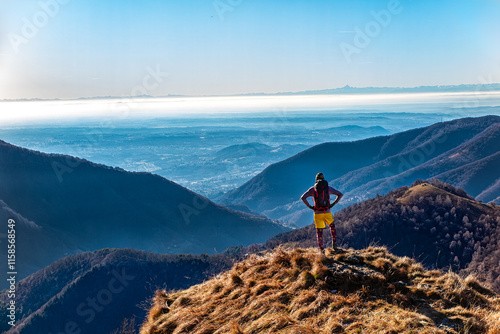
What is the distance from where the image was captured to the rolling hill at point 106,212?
422 ft

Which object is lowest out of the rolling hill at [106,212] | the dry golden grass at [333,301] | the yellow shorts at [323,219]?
the rolling hill at [106,212]

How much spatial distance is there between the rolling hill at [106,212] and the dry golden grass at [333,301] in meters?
117

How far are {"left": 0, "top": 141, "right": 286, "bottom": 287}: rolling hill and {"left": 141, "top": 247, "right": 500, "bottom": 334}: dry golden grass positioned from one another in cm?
11711

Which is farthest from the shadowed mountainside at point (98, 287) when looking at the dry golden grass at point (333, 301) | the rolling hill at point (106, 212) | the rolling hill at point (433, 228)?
the dry golden grass at point (333, 301)

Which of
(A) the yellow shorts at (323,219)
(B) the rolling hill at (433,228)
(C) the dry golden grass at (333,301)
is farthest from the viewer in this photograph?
(B) the rolling hill at (433,228)

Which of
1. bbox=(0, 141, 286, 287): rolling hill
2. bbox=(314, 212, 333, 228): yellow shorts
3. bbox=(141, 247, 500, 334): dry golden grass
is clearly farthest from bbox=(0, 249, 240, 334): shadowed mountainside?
bbox=(141, 247, 500, 334): dry golden grass

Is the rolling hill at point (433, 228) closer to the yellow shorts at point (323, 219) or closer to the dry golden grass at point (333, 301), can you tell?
the yellow shorts at point (323, 219)

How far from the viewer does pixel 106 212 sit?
146 metres


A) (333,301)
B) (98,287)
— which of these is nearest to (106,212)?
(98,287)

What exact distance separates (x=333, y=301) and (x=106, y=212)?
147854 mm

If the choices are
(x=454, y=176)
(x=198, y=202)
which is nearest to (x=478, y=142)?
(x=454, y=176)

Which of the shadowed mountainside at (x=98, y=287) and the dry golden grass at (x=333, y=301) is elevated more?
the dry golden grass at (x=333, y=301)

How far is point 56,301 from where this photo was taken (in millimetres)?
67438

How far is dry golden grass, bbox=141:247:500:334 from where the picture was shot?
346 inches
